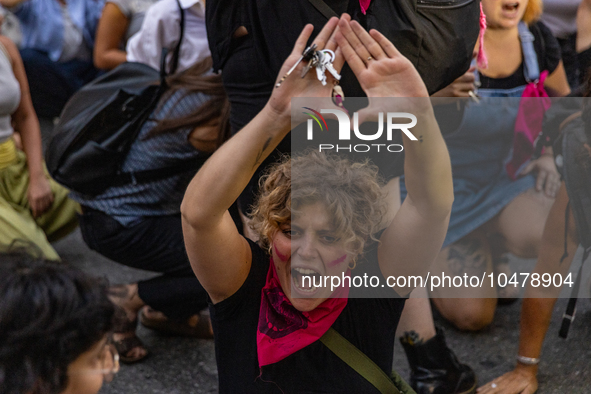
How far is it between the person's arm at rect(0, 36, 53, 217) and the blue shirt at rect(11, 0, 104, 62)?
1.30 metres

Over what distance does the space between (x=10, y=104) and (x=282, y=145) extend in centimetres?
139

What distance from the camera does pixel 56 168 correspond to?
7.09 ft

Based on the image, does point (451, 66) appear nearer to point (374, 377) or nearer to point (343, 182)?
point (343, 182)

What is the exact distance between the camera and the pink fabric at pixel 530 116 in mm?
2482

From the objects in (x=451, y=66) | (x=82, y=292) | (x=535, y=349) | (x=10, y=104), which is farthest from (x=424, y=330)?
(x=10, y=104)

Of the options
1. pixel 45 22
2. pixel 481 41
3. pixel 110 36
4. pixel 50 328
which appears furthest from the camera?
pixel 45 22

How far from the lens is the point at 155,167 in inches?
86.7

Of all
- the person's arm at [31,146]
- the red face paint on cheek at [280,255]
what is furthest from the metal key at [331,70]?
the person's arm at [31,146]

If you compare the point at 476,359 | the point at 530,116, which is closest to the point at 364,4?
the point at 530,116

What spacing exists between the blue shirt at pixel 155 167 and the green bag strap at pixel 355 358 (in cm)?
106

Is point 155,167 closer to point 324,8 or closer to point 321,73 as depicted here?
point 324,8

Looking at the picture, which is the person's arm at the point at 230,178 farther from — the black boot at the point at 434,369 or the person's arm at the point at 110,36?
the person's arm at the point at 110,36

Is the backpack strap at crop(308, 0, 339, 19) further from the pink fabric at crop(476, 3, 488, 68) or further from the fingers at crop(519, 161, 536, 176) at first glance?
the fingers at crop(519, 161, 536, 176)

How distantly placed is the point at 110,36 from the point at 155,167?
1450 mm
